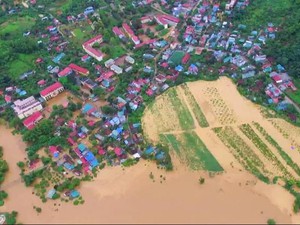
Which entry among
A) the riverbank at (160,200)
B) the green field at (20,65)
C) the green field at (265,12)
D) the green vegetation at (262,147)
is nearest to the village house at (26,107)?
the green field at (20,65)

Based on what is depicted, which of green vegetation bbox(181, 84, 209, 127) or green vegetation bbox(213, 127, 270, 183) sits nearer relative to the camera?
green vegetation bbox(213, 127, 270, 183)

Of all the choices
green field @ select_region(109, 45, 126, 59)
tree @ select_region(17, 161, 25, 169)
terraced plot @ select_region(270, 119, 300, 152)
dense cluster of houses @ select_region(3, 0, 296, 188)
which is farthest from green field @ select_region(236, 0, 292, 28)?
tree @ select_region(17, 161, 25, 169)

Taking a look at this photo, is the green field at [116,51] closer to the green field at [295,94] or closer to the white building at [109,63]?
the white building at [109,63]

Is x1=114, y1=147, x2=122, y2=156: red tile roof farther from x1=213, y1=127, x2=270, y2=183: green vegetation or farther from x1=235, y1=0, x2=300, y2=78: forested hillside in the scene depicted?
x1=235, y1=0, x2=300, y2=78: forested hillside

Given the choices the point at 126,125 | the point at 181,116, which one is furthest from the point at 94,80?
the point at 181,116

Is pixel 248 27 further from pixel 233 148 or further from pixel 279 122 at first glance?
pixel 233 148

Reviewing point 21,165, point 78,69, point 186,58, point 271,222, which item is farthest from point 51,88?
point 271,222
